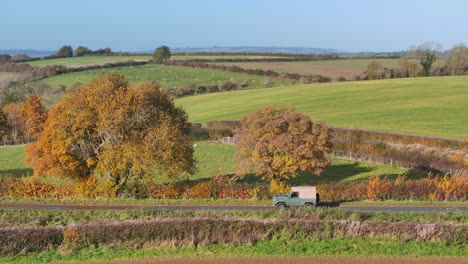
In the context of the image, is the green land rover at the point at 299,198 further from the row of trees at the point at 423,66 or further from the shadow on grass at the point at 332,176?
the row of trees at the point at 423,66

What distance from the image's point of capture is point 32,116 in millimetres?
79188

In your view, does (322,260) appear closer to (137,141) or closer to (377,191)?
(377,191)

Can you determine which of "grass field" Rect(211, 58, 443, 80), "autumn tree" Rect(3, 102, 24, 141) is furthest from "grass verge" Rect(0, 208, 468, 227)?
"grass field" Rect(211, 58, 443, 80)

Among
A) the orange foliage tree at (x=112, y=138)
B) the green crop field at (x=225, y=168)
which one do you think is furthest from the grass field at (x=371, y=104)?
the orange foliage tree at (x=112, y=138)

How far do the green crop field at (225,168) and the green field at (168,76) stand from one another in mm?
72384

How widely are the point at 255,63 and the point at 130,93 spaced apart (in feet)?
440

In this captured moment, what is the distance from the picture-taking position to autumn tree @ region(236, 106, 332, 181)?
40875 millimetres

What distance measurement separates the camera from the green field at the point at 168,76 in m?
136

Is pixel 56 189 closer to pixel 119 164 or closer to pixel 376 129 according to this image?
pixel 119 164

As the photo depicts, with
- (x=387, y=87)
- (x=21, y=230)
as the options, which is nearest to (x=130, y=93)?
(x=21, y=230)

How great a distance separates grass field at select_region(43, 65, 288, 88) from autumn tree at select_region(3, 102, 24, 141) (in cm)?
4788

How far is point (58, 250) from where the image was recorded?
25.7m

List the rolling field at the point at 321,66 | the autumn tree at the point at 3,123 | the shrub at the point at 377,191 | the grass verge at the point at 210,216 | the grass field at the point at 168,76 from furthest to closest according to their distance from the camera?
the rolling field at the point at 321,66 → the grass field at the point at 168,76 → the autumn tree at the point at 3,123 → the shrub at the point at 377,191 → the grass verge at the point at 210,216

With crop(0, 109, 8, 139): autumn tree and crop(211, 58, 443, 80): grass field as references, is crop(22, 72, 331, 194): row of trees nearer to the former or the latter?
crop(0, 109, 8, 139): autumn tree
